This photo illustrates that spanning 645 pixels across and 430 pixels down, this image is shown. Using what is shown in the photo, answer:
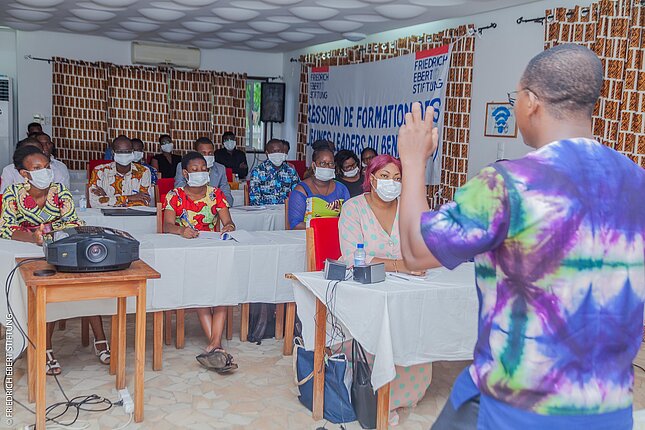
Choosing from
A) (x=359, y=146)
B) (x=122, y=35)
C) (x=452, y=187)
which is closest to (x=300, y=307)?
(x=452, y=187)

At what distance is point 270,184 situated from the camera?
634 cm

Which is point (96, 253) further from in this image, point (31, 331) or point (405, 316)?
point (405, 316)

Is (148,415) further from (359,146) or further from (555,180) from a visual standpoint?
(359,146)

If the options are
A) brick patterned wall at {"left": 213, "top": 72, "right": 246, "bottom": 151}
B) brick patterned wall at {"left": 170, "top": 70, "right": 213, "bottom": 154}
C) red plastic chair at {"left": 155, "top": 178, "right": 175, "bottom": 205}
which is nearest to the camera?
red plastic chair at {"left": 155, "top": 178, "right": 175, "bottom": 205}

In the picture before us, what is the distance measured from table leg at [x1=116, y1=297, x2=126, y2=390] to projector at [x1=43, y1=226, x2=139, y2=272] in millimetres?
455

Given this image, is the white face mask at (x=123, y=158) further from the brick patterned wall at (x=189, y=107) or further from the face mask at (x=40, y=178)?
the brick patterned wall at (x=189, y=107)

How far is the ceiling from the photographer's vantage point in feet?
21.7

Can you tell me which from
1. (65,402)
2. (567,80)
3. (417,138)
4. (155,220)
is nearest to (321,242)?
(65,402)

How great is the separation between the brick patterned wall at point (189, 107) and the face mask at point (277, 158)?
430 centimetres

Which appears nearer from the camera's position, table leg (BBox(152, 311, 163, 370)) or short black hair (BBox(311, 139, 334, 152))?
table leg (BBox(152, 311, 163, 370))

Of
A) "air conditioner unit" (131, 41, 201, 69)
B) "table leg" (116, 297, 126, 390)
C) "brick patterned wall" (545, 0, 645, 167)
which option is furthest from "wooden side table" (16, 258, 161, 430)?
"air conditioner unit" (131, 41, 201, 69)

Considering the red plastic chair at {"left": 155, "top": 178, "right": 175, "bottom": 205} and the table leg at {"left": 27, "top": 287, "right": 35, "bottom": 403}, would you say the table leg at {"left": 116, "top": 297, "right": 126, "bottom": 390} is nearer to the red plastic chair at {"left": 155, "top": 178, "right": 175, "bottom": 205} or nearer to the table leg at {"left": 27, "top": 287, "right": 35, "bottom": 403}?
the table leg at {"left": 27, "top": 287, "right": 35, "bottom": 403}

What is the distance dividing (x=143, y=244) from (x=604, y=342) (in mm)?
Answer: 3162

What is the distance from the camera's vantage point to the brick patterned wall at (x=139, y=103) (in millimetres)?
9898
